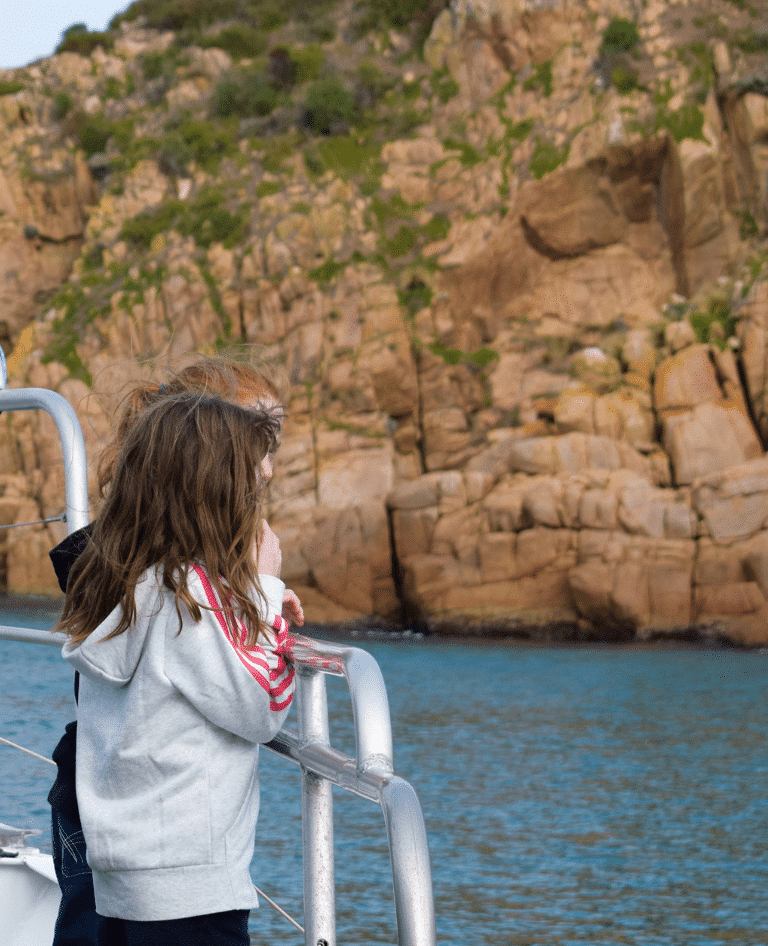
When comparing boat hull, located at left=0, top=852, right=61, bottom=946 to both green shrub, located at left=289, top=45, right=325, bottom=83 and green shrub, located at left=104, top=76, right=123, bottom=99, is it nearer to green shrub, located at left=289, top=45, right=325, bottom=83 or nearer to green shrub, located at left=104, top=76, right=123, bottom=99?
green shrub, located at left=289, top=45, right=325, bottom=83

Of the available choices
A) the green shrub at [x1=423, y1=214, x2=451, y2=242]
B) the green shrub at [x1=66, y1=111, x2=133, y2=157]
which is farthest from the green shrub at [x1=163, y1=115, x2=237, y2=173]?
the green shrub at [x1=423, y1=214, x2=451, y2=242]

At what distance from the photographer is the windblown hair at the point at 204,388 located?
2.11 metres

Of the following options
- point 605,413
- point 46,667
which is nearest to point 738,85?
point 605,413

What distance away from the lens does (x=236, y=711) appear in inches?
66.9

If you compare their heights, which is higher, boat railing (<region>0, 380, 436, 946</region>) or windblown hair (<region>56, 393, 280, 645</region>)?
windblown hair (<region>56, 393, 280, 645</region>)

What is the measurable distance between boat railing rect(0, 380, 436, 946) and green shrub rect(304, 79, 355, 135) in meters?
42.3

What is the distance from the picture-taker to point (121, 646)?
1.73 metres

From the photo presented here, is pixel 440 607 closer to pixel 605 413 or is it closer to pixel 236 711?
pixel 605 413

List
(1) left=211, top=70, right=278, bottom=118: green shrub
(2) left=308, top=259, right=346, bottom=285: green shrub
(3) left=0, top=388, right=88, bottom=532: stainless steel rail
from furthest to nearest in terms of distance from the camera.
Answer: (1) left=211, top=70, right=278, bottom=118: green shrub, (2) left=308, top=259, right=346, bottom=285: green shrub, (3) left=0, top=388, right=88, bottom=532: stainless steel rail

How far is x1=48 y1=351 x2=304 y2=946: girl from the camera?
2.01m

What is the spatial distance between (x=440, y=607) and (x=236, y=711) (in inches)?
1015

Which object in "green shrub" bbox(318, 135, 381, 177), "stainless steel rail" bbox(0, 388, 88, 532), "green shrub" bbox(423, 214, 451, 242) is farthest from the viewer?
"green shrub" bbox(318, 135, 381, 177)

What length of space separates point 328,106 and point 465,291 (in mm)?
11076

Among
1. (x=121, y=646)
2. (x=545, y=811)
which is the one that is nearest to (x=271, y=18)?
(x=545, y=811)
